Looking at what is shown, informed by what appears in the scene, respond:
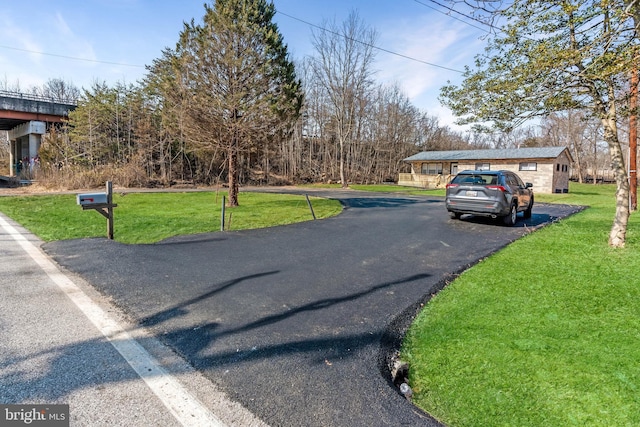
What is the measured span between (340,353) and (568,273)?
4180 mm

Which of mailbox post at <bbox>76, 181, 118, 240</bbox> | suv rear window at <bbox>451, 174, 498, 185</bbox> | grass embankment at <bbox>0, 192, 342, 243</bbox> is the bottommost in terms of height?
grass embankment at <bbox>0, 192, 342, 243</bbox>

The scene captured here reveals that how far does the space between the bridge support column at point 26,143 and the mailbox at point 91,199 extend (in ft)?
77.6

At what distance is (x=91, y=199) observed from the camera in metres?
6.98

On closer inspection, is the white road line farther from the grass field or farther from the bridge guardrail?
the bridge guardrail

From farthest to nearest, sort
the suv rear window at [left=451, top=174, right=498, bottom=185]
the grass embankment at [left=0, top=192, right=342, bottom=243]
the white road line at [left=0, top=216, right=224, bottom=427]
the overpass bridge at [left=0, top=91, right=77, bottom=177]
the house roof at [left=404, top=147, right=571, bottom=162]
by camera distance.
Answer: the overpass bridge at [left=0, top=91, right=77, bottom=177] → the house roof at [left=404, top=147, right=571, bottom=162] → the suv rear window at [left=451, top=174, right=498, bottom=185] → the grass embankment at [left=0, top=192, right=342, bottom=243] → the white road line at [left=0, top=216, right=224, bottom=427]

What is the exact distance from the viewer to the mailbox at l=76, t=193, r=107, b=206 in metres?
6.80

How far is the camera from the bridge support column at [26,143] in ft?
94.0

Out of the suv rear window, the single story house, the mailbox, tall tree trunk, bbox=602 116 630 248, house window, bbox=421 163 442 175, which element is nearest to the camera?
tall tree trunk, bbox=602 116 630 248

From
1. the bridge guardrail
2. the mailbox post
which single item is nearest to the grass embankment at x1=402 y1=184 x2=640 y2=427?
the mailbox post

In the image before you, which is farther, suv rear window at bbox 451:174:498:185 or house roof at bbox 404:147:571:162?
house roof at bbox 404:147:571:162

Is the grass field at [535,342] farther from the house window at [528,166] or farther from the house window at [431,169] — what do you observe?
the house window at [431,169]

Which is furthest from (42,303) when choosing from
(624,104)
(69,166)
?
(69,166)

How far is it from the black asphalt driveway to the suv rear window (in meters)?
1.99

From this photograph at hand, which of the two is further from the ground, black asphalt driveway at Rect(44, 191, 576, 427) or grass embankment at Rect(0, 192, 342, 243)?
grass embankment at Rect(0, 192, 342, 243)
